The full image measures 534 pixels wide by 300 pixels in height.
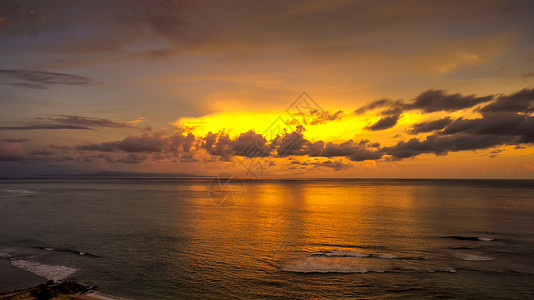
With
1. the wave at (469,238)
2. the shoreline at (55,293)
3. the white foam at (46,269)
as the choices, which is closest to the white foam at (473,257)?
the wave at (469,238)

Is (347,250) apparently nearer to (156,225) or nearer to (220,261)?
(220,261)

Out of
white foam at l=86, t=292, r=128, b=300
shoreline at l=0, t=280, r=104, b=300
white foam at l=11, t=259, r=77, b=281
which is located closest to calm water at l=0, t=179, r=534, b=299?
white foam at l=11, t=259, r=77, b=281

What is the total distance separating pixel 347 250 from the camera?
127ft

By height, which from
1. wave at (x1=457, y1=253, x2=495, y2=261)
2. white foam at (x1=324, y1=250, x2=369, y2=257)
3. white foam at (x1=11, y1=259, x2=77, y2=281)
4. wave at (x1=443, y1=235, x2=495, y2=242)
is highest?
wave at (x1=457, y1=253, x2=495, y2=261)

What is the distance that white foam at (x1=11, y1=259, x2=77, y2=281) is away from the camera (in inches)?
1118

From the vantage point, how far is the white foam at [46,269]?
2840cm

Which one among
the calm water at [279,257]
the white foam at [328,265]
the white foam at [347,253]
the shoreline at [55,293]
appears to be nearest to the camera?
the shoreline at [55,293]

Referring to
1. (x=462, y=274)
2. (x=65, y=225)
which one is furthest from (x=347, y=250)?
(x=65, y=225)

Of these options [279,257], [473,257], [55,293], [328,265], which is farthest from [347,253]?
[55,293]

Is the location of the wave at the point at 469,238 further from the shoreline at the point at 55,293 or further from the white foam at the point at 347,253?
the shoreline at the point at 55,293

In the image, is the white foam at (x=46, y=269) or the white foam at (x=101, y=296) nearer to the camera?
the white foam at (x=101, y=296)

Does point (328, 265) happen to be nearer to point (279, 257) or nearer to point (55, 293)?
point (279, 257)

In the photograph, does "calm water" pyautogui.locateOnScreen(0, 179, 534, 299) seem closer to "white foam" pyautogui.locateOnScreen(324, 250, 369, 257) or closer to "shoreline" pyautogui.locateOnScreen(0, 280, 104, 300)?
"white foam" pyautogui.locateOnScreen(324, 250, 369, 257)

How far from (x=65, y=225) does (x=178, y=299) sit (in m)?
42.5
